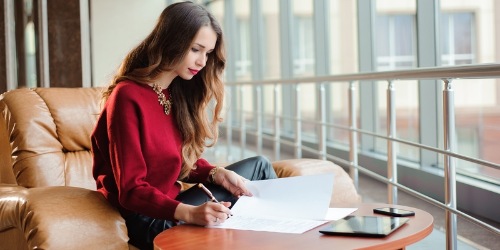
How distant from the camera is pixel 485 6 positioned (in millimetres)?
4516

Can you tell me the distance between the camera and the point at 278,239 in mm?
1619

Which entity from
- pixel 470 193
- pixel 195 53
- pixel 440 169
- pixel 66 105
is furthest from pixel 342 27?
pixel 195 53

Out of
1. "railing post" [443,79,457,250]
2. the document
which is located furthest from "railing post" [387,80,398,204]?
the document

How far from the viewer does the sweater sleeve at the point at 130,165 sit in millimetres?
1886

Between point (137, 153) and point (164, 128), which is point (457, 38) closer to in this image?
point (164, 128)

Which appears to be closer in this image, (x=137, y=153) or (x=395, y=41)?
(x=137, y=153)

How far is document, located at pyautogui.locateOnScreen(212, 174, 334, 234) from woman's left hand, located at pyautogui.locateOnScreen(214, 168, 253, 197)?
0.29ft

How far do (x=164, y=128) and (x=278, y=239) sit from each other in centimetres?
62

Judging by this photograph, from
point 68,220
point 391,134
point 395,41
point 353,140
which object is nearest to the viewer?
point 68,220

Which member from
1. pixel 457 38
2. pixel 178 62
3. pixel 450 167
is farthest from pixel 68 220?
pixel 457 38

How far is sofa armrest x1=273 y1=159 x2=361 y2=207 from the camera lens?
101 inches

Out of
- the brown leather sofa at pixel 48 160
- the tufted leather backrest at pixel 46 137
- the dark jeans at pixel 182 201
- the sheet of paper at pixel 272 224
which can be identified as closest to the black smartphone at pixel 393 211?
the sheet of paper at pixel 272 224

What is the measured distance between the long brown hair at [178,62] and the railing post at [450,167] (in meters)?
0.76

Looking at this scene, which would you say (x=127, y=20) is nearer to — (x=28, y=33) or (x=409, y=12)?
(x=28, y=33)
